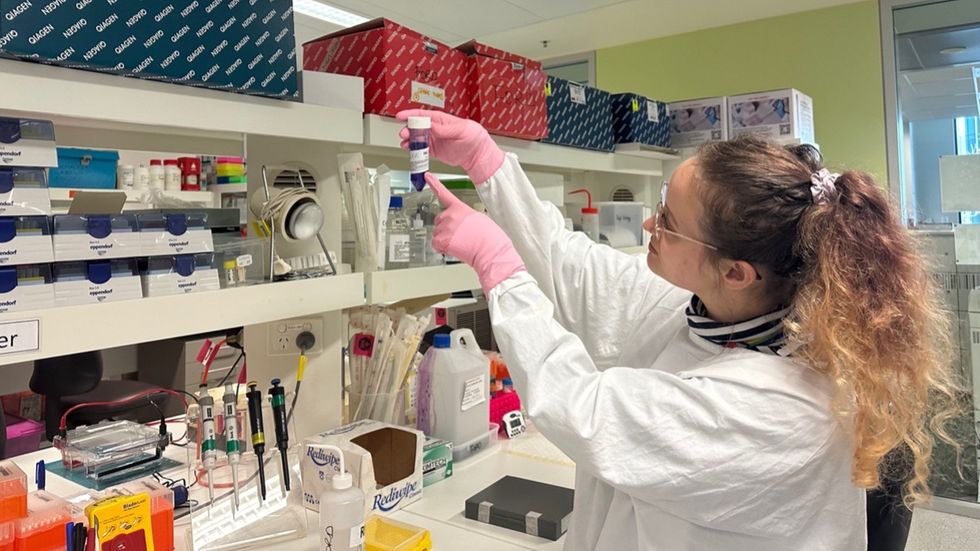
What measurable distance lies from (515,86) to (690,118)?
4.48ft

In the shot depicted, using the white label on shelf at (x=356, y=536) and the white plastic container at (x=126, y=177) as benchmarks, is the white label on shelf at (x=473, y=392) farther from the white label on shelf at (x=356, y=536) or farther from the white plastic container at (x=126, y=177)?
the white plastic container at (x=126, y=177)

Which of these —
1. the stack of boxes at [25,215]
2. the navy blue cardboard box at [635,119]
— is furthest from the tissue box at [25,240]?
the navy blue cardboard box at [635,119]

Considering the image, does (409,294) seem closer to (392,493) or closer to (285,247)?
(285,247)

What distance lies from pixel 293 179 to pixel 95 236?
0.59 m

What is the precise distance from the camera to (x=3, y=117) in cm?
98

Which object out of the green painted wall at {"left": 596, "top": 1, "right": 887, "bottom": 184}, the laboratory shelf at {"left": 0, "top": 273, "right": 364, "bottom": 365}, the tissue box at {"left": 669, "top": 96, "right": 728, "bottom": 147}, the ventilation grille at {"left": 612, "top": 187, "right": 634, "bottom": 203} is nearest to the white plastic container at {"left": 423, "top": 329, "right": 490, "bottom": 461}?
the laboratory shelf at {"left": 0, "top": 273, "right": 364, "bottom": 365}

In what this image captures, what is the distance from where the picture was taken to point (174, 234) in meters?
1.18

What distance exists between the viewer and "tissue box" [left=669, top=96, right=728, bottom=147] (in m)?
2.89

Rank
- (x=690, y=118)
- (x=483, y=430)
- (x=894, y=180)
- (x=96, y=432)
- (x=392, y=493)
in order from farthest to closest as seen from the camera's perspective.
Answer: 1. (x=894, y=180)
2. (x=690, y=118)
3. (x=483, y=430)
4. (x=96, y=432)
5. (x=392, y=493)

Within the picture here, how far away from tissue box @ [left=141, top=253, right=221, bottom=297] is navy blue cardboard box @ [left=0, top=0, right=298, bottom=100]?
0.31 m

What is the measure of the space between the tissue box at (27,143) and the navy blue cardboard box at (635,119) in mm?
2007

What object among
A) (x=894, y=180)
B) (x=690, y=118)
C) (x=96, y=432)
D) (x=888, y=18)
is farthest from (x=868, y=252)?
(x=888, y=18)

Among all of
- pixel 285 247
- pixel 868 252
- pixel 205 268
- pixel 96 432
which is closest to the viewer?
pixel 868 252

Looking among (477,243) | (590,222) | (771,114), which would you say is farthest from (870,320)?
(771,114)
